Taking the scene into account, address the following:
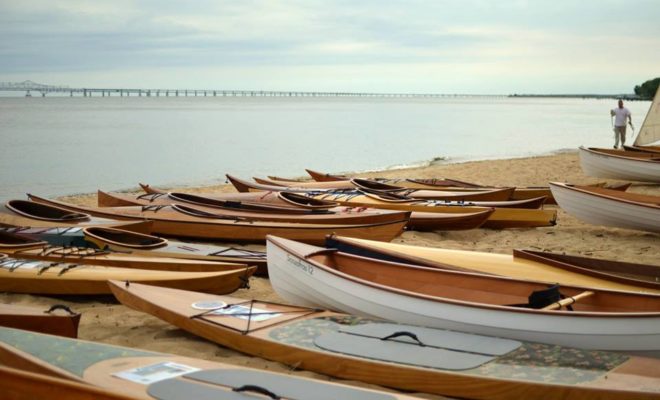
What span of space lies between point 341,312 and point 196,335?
119cm

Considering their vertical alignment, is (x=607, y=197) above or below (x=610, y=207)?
above

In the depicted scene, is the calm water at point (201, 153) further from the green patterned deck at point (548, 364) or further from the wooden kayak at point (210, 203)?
the green patterned deck at point (548, 364)

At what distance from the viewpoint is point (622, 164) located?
1548cm

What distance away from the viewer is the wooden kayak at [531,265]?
613 cm

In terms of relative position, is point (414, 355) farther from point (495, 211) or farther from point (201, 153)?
point (201, 153)

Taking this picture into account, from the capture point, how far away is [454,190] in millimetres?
13133

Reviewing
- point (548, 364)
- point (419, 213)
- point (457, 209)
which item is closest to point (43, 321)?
point (548, 364)

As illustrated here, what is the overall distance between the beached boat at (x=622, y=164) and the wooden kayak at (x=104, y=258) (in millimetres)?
10645

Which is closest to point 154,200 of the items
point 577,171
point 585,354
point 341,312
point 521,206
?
point 521,206

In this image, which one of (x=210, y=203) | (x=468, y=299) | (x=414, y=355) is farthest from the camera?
(x=210, y=203)

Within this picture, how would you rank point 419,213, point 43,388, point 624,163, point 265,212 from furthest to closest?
point 624,163 → point 419,213 → point 265,212 → point 43,388

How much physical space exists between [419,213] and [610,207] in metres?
2.65

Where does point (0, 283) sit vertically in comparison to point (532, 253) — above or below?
below

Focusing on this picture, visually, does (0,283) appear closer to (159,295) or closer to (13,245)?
(13,245)
